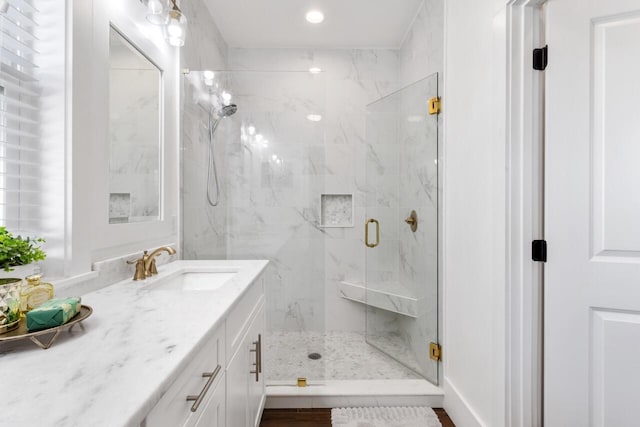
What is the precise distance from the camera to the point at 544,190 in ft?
3.99

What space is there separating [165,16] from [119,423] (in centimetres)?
169

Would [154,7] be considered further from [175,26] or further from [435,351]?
[435,351]

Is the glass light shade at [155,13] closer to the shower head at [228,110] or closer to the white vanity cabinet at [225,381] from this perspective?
the shower head at [228,110]

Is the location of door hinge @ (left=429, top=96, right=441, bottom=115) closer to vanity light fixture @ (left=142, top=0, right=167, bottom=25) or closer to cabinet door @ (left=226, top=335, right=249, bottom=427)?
vanity light fixture @ (left=142, top=0, right=167, bottom=25)

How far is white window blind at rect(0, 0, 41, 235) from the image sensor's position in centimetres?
92

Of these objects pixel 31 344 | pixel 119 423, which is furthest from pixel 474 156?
pixel 31 344

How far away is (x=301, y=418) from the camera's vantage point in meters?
1.76

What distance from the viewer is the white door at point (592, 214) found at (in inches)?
41.9

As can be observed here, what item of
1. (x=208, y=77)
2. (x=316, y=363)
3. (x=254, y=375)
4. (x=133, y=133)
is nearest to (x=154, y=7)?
(x=133, y=133)

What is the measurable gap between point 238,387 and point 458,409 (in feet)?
4.16

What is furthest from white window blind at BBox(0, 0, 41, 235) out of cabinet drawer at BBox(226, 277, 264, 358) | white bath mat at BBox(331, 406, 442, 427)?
white bath mat at BBox(331, 406, 442, 427)

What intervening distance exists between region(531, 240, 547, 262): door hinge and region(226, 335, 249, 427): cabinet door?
1.21 meters

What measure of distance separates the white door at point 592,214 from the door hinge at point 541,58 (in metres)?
0.03

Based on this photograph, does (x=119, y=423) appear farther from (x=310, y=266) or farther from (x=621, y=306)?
(x=310, y=266)
